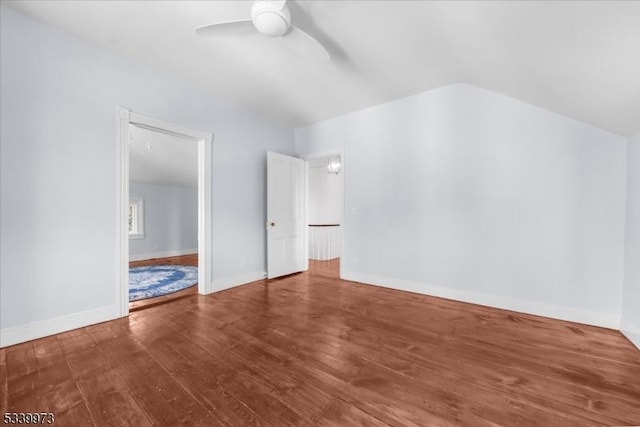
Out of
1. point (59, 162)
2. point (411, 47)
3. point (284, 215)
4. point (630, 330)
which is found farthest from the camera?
point (284, 215)

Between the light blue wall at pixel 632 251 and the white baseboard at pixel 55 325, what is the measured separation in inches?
192

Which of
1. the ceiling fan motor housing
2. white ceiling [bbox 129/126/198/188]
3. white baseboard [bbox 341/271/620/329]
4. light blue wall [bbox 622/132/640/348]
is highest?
the ceiling fan motor housing

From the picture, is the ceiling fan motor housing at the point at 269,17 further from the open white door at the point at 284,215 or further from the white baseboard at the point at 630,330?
the white baseboard at the point at 630,330

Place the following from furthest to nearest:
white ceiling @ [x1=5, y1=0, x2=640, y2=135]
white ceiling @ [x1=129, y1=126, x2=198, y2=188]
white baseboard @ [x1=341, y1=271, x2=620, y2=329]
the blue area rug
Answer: white ceiling @ [x1=129, y1=126, x2=198, y2=188]
the blue area rug
white baseboard @ [x1=341, y1=271, x2=620, y2=329]
white ceiling @ [x1=5, y1=0, x2=640, y2=135]

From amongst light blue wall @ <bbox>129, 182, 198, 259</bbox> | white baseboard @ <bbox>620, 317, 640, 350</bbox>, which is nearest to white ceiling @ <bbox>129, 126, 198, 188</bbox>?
light blue wall @ <bbox>129, 182, 198, 259</bbox>

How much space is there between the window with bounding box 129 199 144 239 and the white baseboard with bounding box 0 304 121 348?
14.5 feet

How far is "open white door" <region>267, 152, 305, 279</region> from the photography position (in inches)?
166

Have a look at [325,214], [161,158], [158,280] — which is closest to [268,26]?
[158,280]

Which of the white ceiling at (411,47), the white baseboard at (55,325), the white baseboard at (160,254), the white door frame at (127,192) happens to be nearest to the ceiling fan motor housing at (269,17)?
the white ceiling at (411,47)

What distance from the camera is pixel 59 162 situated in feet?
7.85

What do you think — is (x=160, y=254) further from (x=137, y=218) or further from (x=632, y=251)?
(x=632, y=251)

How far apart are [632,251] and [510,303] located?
3.72ft

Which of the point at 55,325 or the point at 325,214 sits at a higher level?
the point at 325,214

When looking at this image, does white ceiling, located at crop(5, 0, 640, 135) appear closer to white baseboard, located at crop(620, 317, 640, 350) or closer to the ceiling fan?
the ceiling fan
